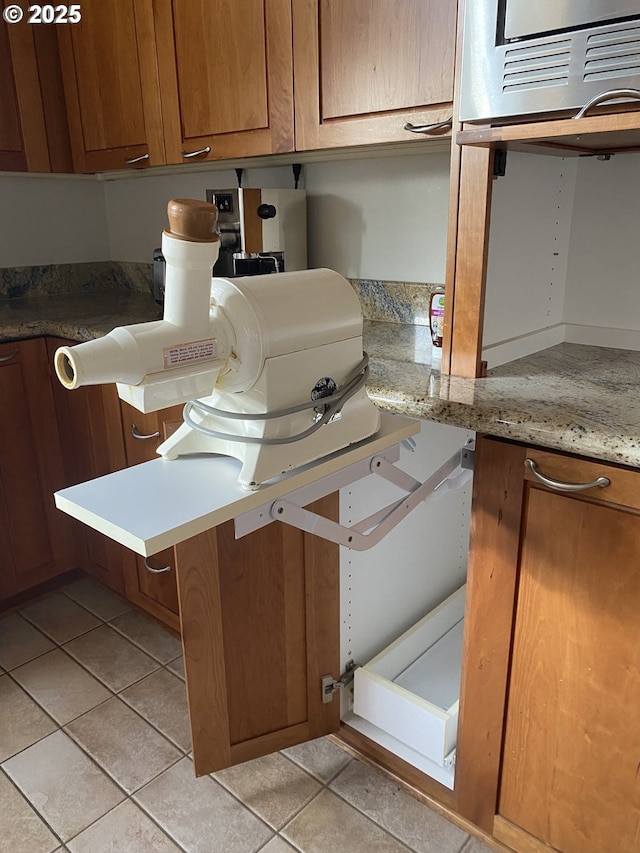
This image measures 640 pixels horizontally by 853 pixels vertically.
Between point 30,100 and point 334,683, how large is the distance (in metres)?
2.02

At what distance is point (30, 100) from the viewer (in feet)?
6.88

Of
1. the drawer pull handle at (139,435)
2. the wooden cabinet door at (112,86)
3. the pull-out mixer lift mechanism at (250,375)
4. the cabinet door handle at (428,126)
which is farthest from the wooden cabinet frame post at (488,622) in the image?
the wooden cabinet door at (112,86)

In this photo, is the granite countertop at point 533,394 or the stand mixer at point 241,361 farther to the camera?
the granite countertop at point 533,394

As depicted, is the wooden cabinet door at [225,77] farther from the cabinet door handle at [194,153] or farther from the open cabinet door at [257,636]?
the open cabinet door at [257,636]

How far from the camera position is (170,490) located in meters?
0.82

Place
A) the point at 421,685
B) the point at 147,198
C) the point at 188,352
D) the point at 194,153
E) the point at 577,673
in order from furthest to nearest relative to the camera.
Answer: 1. the point at 147,198
2. the point at 194,153
3. the point at 421,685
4. the point at 577,673
5. the point at 188,352

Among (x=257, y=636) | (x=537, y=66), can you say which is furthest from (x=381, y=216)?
(x=257, y=636)

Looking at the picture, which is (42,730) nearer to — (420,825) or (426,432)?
(420,825)

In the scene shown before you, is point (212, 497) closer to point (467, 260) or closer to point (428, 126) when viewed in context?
point (467, 260)

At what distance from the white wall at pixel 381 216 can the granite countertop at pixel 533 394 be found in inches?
10.3

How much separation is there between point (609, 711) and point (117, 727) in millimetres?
1202

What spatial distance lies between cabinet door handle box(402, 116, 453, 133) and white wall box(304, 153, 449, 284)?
41 centimetres

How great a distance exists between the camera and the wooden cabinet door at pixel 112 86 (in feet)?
6.08

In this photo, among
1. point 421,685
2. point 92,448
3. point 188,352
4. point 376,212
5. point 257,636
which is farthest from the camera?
point 92,448
